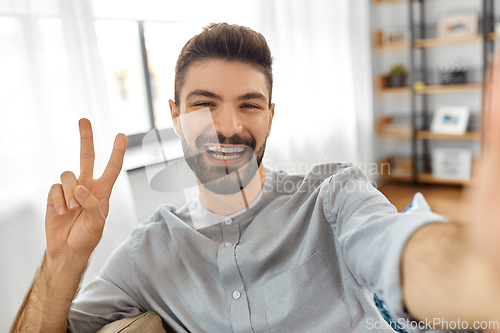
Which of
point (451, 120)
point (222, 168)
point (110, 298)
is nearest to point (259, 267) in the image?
point (222, 168)

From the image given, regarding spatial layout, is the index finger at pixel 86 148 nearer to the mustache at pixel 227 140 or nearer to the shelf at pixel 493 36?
the mustache at pixel 227 140

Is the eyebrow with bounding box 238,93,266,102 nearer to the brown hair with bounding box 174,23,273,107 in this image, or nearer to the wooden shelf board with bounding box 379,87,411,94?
the brown hair with bounding box 174,23,273,107

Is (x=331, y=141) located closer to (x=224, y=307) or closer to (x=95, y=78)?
(x=95, y=78)

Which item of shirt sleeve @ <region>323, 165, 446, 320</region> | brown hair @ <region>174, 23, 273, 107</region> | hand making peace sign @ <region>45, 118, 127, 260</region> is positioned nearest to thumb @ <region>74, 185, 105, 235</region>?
hand making peace sign @ <region>45, 118, 127, 260</region>

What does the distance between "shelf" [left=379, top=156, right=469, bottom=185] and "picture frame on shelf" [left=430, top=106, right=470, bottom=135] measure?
0.34 m

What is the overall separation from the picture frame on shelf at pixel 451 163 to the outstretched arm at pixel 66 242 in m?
2.77

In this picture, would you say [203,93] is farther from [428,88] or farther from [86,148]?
[428,88]

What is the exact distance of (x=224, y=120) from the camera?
801mm

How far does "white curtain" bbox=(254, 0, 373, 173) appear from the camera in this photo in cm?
214

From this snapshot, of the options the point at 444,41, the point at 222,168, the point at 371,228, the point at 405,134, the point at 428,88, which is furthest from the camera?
the point at 405,134

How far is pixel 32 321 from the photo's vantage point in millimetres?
830

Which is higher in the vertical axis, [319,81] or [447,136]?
[319,81]

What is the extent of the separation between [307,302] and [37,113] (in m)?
1.09

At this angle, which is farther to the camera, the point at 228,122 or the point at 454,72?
the point at 454,72
